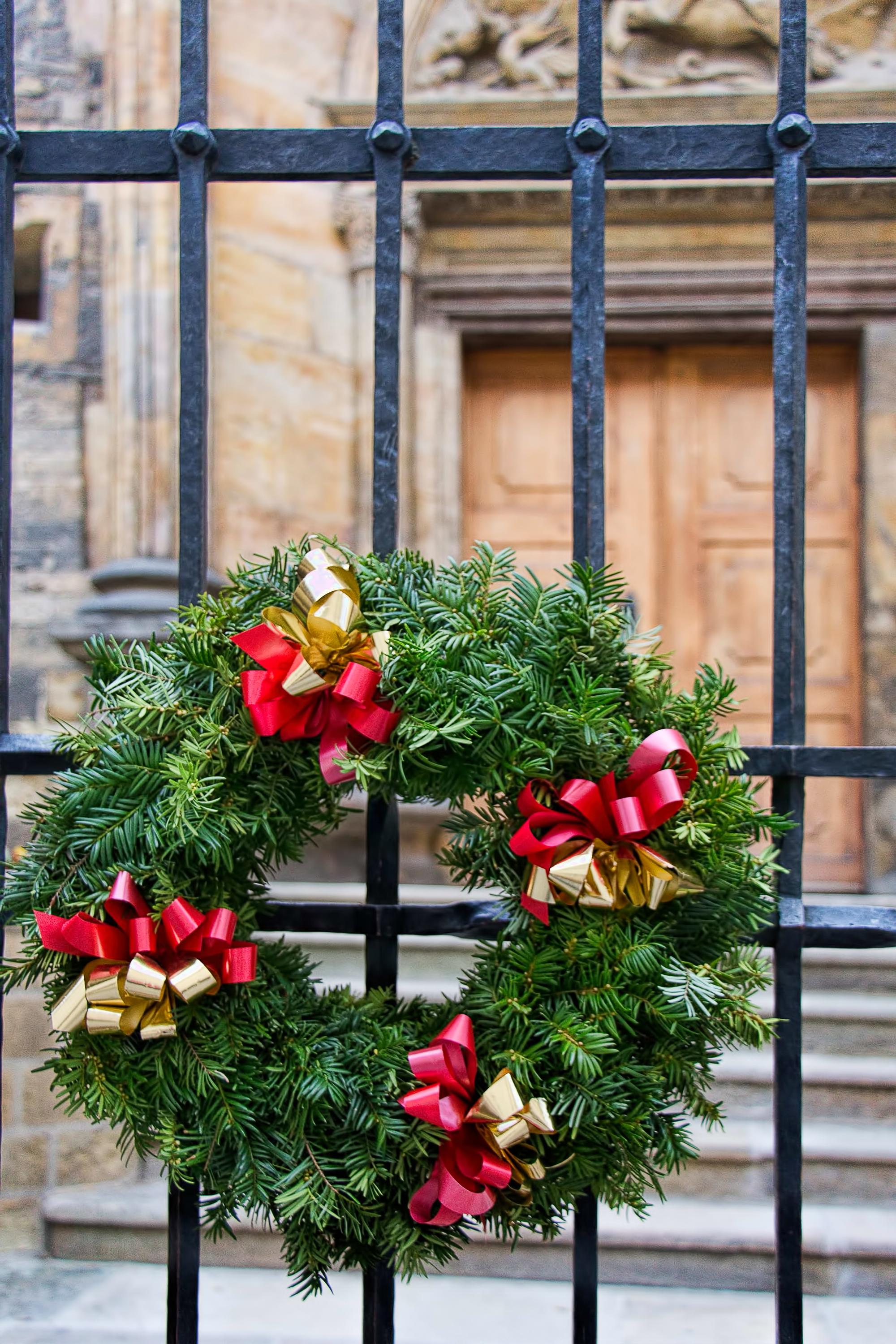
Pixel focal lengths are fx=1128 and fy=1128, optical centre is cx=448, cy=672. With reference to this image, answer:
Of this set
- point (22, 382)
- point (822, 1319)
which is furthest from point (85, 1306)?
point (22, 382)

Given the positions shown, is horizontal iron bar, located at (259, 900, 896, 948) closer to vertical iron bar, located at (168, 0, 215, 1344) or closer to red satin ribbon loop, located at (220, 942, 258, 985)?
red satin ribbon loop, located at (220, 942, 258, 985)

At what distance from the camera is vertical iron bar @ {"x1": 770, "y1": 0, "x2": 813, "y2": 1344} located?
3.98 feet

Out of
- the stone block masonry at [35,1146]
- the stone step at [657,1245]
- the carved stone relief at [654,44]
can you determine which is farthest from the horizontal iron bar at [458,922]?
the carved stone relief at [654,44]

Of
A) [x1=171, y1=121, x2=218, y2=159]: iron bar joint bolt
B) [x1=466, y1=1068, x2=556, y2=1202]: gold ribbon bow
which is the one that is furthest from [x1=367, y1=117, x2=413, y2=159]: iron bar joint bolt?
[x1=466, y1=1068, x2=556, y2=1202]: gold ribbon bow

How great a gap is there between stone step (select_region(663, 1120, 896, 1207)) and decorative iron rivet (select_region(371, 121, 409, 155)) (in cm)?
226

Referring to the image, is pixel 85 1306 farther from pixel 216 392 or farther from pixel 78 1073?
pixel 216 392

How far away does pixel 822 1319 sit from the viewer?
2.28 meters

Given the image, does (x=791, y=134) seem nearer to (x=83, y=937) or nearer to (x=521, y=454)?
(x=83, y=937)

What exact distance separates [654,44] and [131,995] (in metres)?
3.92

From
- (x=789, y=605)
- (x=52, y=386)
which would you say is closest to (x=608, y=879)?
(x=789, y=605)

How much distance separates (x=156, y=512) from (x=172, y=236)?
2.86 feet

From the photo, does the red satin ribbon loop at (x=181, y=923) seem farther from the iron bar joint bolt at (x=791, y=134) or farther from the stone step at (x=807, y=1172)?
the stone step at (x=807, y=1172)

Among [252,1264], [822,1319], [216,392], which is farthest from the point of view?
[216,392]

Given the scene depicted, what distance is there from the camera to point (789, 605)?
4.06ft
